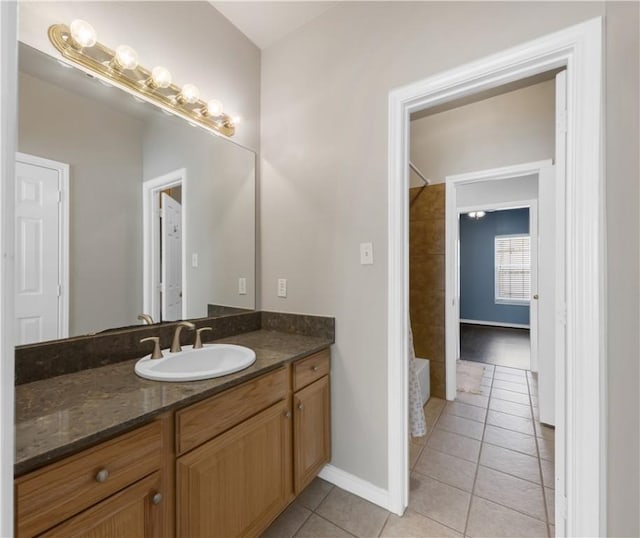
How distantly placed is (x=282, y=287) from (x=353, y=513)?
1268 mm

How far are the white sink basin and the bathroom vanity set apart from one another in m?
0.04

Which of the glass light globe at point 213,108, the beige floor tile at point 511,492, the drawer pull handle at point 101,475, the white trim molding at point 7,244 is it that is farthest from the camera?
the glass light globe at point 213,108

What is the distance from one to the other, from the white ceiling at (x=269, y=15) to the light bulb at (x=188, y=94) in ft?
1.91

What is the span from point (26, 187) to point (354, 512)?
2.03 m

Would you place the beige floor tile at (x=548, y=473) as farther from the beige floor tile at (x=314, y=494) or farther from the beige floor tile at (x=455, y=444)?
the beige floor tile at (x=314, y=494)

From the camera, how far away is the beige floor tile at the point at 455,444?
199 centimetres

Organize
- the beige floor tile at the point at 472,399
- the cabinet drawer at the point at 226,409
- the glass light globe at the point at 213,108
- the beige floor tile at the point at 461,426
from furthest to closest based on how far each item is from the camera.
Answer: the beige floor tile at the point at 472,399 < the beige floor tile at the point at 461,426 < the glass light globe at the point at 213,108 < the cabinet drawer at the point at 226,409

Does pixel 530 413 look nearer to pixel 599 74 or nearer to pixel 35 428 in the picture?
pixel 599 74

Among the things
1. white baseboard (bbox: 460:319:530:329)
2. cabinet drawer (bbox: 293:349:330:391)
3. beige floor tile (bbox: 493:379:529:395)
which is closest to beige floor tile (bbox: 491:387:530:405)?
beige floor tile (bbox: 493:379:529:395)

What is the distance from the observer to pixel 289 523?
4.80 ft

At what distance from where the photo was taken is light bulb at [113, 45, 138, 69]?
127cm

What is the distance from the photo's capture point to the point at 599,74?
107 centimetres

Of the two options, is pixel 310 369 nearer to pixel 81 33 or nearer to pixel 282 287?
pixel 282 287

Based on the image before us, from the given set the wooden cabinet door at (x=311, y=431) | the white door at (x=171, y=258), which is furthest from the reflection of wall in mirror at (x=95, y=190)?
the wooden cabinet door at (x=311, y=431)
